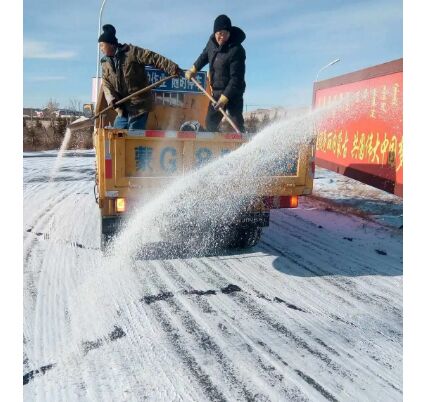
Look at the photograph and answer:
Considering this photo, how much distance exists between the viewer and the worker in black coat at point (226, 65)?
→ 4070 mm

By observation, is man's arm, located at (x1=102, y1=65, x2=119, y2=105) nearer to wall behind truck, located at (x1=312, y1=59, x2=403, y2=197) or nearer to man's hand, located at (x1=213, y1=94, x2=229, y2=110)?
man's hand, located at (x1=213, y1=94, x2=229, y2=110)

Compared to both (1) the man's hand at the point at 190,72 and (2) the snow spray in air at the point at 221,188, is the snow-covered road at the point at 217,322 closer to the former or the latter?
(2) the snow spray in air at the point at 221,188

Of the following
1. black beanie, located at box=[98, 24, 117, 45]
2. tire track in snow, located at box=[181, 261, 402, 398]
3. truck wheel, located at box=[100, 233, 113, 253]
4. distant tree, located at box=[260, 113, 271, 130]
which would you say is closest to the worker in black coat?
distant tree, located at box=[260, 113, 271, 130]

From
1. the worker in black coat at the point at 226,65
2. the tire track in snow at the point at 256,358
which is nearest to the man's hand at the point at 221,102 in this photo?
the worker in black coat at the point at 226,65

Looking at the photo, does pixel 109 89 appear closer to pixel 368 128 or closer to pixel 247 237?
pixel 247 237

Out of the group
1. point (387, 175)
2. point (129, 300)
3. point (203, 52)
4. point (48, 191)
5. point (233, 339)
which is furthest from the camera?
point (48, 191)

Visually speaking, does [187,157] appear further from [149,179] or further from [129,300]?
[129,300]

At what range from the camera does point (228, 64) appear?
4262 millimetres

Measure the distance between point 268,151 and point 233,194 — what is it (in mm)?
510

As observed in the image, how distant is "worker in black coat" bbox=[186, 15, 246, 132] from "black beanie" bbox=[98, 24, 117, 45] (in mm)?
914

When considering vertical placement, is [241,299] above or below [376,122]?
below

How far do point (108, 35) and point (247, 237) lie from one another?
241cm
